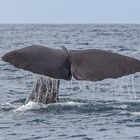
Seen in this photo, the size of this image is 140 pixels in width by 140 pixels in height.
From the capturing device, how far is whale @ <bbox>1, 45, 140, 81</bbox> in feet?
26.4

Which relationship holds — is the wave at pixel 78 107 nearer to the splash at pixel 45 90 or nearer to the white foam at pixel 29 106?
the white foam at pixel 29 106

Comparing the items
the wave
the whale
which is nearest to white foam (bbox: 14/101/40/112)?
the wave

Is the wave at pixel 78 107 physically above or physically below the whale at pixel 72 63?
below

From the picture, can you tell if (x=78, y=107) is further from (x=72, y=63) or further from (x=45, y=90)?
(x=72, y=63)

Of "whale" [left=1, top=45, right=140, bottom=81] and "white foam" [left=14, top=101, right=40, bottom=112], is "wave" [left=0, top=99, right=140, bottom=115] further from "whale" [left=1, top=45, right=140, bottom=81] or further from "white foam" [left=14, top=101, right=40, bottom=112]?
"whale" [left=1, top=45, right=140, bottom=81]

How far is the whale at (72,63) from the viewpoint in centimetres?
805

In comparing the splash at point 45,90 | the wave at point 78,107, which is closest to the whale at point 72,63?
the splash at point 45,90

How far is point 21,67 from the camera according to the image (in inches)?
319

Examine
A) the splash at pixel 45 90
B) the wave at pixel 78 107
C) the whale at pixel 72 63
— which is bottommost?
the wave at pixel 78 107

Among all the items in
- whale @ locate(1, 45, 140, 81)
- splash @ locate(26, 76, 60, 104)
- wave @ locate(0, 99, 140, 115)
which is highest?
whale @ locate(1, 45, 140, 81)

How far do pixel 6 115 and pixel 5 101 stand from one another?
89.6 inches

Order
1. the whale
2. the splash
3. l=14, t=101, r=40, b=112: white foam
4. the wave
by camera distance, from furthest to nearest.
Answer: the wave, l=14, t=101, r=40, b=112: white foam, the splash, the whale

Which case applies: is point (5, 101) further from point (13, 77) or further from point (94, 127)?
point (13, 77)

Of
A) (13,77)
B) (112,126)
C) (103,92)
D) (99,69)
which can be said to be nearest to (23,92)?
(103,92)
